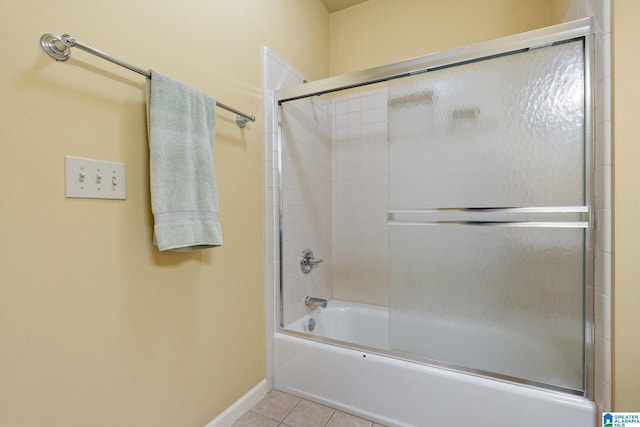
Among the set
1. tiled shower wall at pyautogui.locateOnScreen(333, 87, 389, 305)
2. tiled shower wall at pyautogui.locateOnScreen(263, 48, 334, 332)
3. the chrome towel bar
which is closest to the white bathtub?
tiled shower wall at pyautogui.locateOnScreen(263, 48, 334, 332)

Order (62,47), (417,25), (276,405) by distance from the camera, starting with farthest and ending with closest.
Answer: (417,25) < (276,405) < (62,47)

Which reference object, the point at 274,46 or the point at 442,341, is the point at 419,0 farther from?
the point at 442,341

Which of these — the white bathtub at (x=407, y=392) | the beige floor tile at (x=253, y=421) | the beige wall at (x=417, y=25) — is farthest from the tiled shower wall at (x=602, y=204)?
the beige floor tile at (x=253, y=421)

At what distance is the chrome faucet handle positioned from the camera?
80.9 inches

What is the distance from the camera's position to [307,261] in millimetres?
2086

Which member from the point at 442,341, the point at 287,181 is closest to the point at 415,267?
the point at 442,341

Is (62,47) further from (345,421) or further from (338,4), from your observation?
(338,4)

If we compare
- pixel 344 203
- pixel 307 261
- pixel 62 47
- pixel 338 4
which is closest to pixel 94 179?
pixel 62 47

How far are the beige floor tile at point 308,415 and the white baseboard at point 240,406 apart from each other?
21 cm

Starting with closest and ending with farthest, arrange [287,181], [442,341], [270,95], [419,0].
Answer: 1. [442,341]
2. [270,95]
3. [287,181]
4. [419,0]

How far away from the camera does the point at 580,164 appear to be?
1195 mm

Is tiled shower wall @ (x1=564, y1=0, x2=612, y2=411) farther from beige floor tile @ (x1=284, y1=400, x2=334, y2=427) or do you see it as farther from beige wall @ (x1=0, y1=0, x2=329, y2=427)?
beige wall @ (x1=0, y1=0, x2=329, y2=427)

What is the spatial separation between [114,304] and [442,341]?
141cm

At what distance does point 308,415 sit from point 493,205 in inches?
53.8
